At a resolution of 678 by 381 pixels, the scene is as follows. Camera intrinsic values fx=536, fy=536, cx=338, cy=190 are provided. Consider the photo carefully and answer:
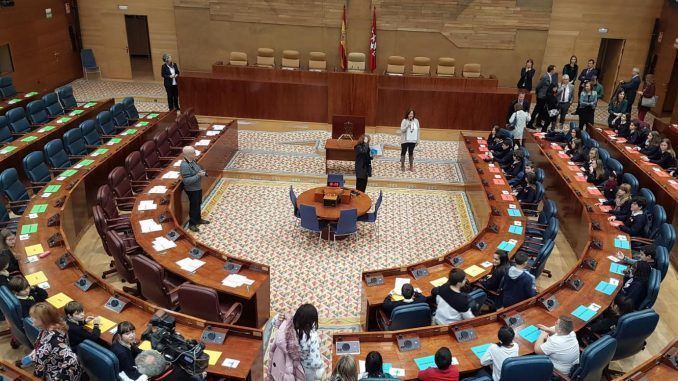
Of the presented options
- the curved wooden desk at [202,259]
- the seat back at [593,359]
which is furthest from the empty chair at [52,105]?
the seat back at [593,359]

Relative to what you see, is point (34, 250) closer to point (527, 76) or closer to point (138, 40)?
point (527, 76)

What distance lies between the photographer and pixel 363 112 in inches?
597

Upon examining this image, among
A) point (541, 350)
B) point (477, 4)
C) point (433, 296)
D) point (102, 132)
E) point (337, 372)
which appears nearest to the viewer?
point (337, 372)

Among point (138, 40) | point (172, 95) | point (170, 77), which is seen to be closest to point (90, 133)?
point (170, 77)

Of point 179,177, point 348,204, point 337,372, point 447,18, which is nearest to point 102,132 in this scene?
point 179,177

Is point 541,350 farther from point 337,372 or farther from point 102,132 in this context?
point 102,132

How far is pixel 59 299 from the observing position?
598cm

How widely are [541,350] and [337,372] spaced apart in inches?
89.2

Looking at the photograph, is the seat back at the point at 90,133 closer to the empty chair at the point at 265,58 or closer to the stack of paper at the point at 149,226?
the stack of paper at the point at 149,226

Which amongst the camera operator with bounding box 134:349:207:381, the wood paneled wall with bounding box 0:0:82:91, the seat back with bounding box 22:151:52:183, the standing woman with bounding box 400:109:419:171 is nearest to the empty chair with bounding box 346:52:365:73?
the standing woman with bounding box 400:109:419:171

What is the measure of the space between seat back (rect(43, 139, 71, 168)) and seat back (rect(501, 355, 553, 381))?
345 inches

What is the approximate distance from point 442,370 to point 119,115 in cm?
1040

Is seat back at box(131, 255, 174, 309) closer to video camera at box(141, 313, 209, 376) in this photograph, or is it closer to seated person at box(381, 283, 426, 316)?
video camera at box(141, 313, 209, 376)

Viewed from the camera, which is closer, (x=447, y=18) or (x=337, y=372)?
(x=337, y=372)
